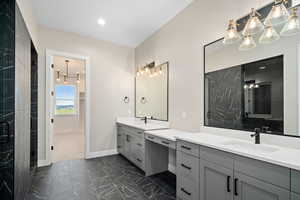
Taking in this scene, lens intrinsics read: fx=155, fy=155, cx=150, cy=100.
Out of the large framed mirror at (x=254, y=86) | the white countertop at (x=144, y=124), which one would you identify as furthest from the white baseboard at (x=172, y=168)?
the large framed mirror at (x=254, y=86)

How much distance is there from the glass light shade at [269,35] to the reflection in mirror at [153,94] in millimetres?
1860

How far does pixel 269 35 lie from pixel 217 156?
1.37m

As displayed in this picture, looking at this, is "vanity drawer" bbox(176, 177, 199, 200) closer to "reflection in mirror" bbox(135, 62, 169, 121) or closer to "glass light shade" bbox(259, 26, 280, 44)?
"reflection in mirror" bbox(135, 62, 169, 121)

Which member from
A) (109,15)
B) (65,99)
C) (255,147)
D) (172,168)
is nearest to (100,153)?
(172,168)

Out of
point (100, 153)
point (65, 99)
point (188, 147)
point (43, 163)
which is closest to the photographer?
point (188, 147)

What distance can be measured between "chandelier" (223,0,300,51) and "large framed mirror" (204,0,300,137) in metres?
0.08

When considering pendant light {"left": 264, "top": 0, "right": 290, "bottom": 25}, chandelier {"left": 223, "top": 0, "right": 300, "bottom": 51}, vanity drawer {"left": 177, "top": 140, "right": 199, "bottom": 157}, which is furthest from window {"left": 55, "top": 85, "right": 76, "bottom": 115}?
pendant light {"left": 264, "top": 0, "right": 290, "bottom": 25}

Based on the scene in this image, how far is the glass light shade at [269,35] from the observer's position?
1594 millimetres

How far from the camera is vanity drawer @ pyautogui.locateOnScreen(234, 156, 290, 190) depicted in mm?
1133

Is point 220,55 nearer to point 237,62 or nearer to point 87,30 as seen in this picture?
point 237,62

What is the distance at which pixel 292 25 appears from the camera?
4.75ft

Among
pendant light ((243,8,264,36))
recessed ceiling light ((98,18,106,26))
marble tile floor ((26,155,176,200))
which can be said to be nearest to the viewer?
pendant light ((243,8,264,36))

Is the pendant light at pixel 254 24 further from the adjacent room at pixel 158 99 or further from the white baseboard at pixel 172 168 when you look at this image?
the white baseboard at pixel 172 168

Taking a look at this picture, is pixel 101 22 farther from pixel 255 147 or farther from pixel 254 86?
pixel 255 147
